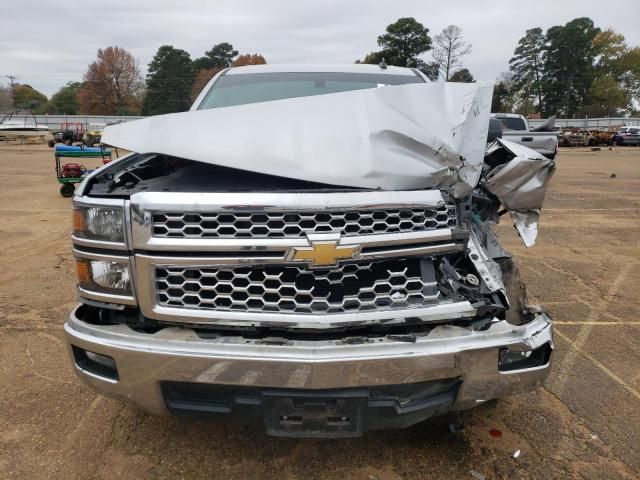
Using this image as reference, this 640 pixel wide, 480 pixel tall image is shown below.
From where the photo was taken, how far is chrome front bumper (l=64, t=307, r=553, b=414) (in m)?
1.92

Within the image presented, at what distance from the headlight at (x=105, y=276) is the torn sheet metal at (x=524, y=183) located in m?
1.77

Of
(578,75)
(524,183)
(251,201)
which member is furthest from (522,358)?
(578,75)

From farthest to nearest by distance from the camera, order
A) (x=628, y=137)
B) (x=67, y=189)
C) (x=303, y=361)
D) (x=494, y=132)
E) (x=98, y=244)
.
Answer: (x=628, y=137)
(x=67, y=189)
(x=494, y=132)
(x=98, y=244)
(x=303, y=361)

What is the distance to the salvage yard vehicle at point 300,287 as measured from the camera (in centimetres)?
199

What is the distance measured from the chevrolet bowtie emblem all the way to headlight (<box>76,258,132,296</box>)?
2.35 feet

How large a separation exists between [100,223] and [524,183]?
6.56 feet

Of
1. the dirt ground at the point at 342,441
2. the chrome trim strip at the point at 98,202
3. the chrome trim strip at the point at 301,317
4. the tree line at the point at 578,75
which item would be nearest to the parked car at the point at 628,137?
the tree line at the point at 578,75

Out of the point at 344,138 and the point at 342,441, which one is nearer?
the point at 344,138

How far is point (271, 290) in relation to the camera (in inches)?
81.8

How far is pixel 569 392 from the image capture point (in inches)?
120

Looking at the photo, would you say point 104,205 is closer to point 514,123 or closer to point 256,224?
point 256,224

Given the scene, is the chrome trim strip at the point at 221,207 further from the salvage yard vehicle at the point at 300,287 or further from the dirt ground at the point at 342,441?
the dirt ground at the point at 342,441

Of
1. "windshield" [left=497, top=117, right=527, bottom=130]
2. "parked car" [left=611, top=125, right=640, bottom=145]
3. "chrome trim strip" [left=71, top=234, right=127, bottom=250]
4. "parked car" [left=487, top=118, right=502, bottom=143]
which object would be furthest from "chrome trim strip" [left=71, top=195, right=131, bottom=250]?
"parked car" [left=611, top=125, right=640, bottom=145]

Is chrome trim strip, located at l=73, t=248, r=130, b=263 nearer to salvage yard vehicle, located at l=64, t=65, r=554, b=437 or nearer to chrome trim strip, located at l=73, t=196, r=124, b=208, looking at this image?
salvage yard vehicle, located at l=64, t=65, r=554, b=437
